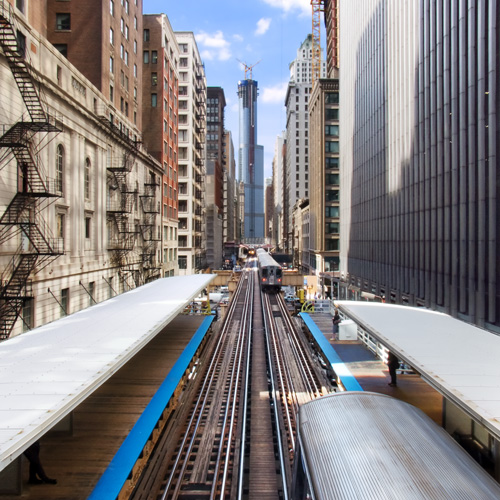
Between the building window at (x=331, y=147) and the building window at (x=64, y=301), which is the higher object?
the building window at (x=331, y=147)

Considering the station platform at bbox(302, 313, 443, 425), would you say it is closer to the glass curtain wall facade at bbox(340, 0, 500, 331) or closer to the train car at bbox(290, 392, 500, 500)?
the train car at bbox(290, 392, 500, 500)

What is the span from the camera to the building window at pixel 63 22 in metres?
31.5

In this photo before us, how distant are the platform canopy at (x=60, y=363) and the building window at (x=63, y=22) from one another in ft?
85.0

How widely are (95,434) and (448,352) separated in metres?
9.95

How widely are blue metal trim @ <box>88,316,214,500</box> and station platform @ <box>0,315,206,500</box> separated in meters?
0.53

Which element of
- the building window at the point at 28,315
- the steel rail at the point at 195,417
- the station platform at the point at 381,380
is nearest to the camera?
the steel rail at the point at 195,417

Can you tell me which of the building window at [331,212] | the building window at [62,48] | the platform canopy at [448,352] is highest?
the building window at [62,48]

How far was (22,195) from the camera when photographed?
18.5 m

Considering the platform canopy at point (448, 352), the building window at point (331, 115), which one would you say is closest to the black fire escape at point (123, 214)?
the platform canopy at point (448, 352)

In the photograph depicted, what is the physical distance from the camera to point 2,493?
8531mm

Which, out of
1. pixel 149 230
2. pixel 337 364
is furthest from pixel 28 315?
pixel 149 230

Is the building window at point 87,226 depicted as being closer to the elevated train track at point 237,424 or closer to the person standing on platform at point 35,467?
the elevated train track at point 237,424

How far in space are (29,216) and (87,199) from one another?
878cm

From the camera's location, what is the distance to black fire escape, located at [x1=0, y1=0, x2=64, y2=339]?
17.2 metres
